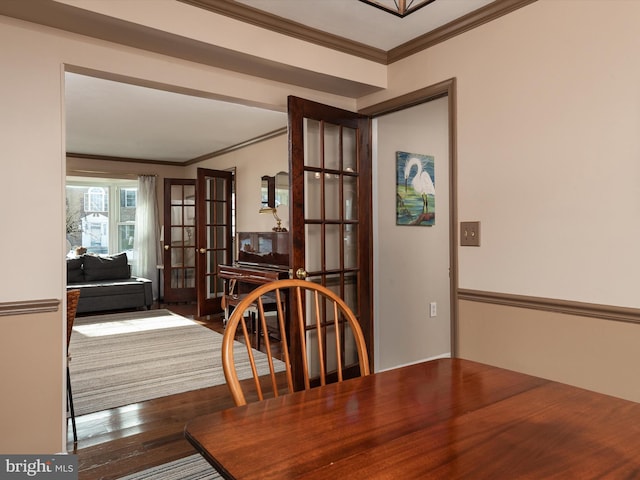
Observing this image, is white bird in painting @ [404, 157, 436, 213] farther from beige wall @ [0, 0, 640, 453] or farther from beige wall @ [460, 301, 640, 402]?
beige wall @ [460, 301, 640, 402]

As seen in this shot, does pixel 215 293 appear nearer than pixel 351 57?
No

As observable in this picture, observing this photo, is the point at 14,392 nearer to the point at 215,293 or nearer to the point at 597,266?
the point at 597,266

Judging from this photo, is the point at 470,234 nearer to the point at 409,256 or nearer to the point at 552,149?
the point at 552,149

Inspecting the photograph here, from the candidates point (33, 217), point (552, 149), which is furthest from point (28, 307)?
point (552, 149)

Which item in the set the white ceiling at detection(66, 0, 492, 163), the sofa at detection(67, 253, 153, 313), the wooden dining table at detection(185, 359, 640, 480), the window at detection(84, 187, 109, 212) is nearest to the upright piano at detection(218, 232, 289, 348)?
the white ceiling at detection(66, 0, 492, 163)

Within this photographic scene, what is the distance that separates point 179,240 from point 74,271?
159cm

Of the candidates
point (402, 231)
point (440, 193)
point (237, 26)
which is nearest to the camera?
point (237, 26)

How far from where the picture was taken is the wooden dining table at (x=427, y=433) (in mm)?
761

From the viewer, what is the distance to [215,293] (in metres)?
6.44

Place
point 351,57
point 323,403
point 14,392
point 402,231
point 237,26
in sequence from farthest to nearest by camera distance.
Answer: point 402,231 → point 351,57 → point 237,26 → point 14,392 → point 323,403

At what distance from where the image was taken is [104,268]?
22.9ft

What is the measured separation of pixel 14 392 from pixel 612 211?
9.36 feet

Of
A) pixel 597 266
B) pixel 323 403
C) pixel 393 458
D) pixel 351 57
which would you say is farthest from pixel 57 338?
pixel 597 266

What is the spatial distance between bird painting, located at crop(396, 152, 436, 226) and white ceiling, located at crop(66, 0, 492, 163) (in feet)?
3.34
